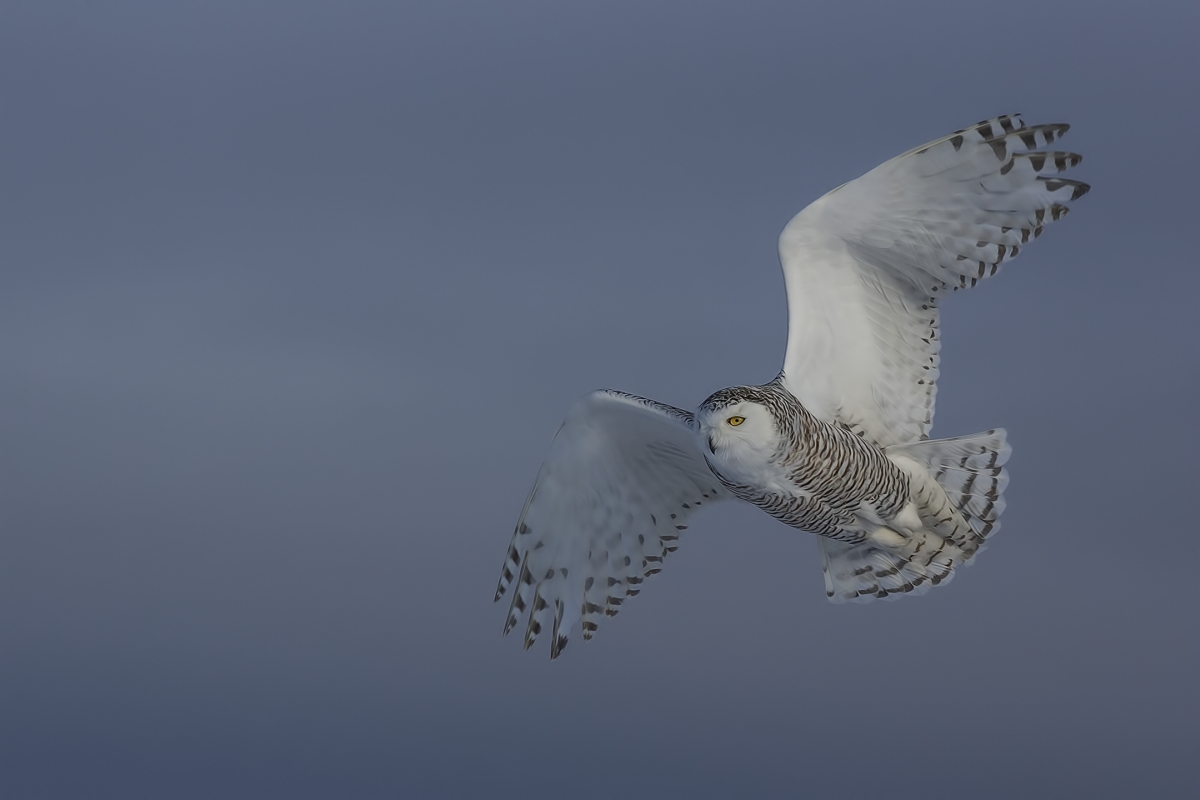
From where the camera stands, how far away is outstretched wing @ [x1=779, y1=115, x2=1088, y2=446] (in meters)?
6.63

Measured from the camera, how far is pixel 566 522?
24.2ft

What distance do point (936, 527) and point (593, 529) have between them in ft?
6.65

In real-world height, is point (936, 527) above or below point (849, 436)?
below

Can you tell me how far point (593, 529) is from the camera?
24.3 feet

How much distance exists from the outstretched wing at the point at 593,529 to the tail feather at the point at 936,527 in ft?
3.04

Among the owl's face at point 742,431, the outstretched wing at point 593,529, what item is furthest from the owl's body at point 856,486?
the outstretched wing at point 593,529

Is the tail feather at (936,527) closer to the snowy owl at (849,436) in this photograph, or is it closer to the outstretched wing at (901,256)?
the snowy owl at (849,436)

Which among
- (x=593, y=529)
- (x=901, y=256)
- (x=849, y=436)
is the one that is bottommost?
(x=593, y=529)

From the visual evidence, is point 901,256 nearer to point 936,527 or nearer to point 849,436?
point 849,436

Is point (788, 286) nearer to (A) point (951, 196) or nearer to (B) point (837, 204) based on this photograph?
(B) point (837, 204)

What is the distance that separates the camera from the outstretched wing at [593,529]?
725 cm

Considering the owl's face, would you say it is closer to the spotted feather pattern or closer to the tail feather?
the spotted feather pattern

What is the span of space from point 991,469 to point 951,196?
1624 millimetres

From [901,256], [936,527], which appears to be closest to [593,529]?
[936,527]
